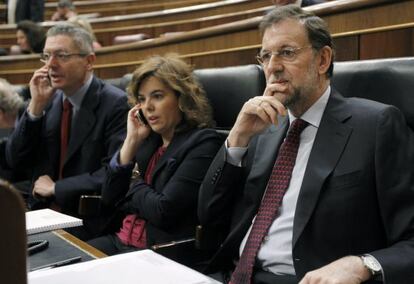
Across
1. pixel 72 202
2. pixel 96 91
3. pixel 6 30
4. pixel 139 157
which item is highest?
pixel 6 30

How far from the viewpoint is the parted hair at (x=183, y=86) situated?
0.85m

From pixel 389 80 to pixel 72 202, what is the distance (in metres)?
0.65

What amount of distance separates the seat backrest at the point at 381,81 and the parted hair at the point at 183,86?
25 cm

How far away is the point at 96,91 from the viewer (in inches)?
42.3

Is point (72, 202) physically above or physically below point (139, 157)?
below

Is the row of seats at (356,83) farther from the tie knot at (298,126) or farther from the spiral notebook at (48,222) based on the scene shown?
the spiral notebook at (48,222)

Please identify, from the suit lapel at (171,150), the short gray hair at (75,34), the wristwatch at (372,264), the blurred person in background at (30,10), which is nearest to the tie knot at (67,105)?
the short gray hair at (75,34)

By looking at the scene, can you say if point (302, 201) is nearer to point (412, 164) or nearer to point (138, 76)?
point (412, 164)

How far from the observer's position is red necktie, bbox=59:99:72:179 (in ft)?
3.51

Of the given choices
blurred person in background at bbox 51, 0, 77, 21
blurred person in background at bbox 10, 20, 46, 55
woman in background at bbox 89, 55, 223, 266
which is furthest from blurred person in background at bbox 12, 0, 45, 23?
woman in background at bbox 89, 55, 223, 266

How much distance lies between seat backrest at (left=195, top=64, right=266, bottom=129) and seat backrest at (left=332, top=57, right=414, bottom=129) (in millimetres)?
154

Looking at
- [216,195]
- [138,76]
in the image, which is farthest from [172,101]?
[216,195]

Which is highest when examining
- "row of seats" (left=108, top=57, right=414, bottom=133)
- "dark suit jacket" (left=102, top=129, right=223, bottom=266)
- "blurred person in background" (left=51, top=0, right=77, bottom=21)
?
"blurred person in background" (left=51, top=0, right=77, bottom=21)

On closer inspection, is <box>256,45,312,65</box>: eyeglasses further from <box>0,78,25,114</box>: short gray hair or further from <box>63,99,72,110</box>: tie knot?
<box>0,78,25,114</box>: short gray hair
